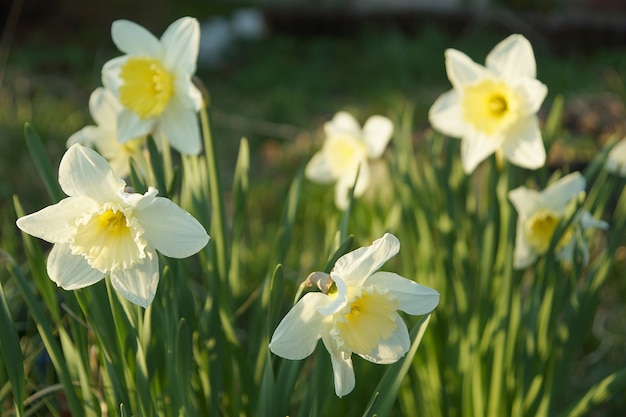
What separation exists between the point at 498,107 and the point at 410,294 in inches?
25.7

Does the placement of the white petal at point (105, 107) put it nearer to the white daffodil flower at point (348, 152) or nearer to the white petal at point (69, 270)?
the white petal at point (69, 270)

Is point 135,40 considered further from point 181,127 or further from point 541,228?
point 541,228

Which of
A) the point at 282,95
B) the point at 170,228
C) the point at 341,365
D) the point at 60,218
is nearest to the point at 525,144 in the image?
the point at 341,365

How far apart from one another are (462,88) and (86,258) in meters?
0.90

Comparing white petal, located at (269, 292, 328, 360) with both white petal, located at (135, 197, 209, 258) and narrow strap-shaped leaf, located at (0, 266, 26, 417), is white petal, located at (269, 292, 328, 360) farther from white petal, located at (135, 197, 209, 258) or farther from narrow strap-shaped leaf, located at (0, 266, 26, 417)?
narrow strap-shaped leaf, located at (0, 266, 26, 417)

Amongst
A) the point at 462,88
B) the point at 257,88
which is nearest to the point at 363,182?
the point at 462,88

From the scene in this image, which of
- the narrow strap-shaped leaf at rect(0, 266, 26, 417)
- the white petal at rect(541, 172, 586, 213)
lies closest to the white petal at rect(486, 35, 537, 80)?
the white petal at rect(541, 172, 586, 213)

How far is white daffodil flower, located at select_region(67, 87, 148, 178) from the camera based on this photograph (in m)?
1.43

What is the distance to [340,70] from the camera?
813cm

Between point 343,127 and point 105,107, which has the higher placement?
point 105,107

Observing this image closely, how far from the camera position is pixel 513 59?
1.50 m

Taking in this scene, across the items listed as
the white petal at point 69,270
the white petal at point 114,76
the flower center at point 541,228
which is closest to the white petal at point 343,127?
the flower center at point 541,228

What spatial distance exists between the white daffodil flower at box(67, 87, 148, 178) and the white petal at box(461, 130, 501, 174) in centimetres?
66

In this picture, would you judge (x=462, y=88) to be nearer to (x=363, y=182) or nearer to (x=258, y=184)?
(x=363, y=182)
